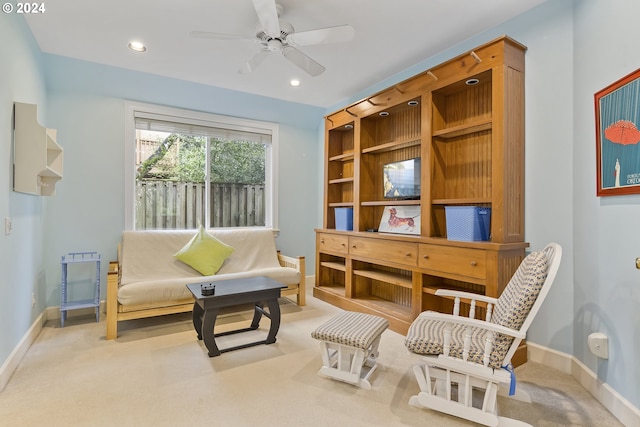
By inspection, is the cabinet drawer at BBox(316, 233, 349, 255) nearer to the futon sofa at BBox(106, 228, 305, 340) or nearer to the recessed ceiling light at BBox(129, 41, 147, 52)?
the futon sofa at BBox(106, 228, 305, 340)

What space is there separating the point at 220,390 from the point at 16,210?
1983 mm

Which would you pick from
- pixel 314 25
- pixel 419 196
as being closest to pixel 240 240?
pixel 419 196

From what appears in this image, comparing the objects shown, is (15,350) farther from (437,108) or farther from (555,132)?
(555,132)

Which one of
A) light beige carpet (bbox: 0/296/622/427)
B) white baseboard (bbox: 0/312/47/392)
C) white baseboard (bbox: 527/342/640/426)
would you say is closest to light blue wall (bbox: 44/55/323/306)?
white baseboard (bbox: 0/312/47/392)

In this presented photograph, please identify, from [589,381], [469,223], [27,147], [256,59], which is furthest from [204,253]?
[589,381]

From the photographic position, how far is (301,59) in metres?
2.69

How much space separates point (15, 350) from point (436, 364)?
284 cm

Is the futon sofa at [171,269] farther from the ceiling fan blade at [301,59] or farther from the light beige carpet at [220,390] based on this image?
the ceiling fan blade at [301,59]

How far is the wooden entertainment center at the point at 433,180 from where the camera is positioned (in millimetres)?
2420

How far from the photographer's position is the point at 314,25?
8.96 feet

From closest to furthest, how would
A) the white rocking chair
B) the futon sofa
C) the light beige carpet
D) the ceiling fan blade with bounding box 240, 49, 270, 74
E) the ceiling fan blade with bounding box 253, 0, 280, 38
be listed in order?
the white rocking chair → the light beige carpet → the ceiling fan blade with bounding box 253, 0, 280, 38 → the ceiling fan blade with bounding box 240, 49, 270, 74 → the futon sofa

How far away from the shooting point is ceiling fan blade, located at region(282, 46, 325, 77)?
2.59 m

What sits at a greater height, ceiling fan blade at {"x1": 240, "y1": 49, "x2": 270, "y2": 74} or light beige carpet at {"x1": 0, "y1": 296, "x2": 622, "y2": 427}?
ceiling fan blade at {"x1": 240, "y1": 49, "x2": 270, "y2": 74}

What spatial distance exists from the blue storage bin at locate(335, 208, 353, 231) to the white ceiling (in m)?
1.56
